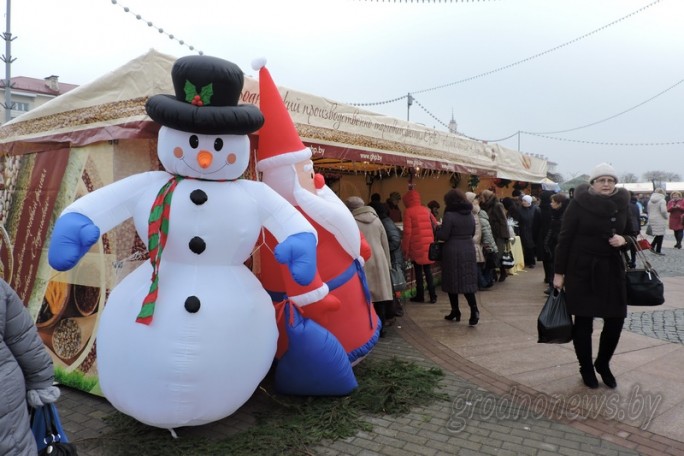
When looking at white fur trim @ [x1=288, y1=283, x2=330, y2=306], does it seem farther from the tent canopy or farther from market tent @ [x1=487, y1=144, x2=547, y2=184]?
market tent @ [x1=487, y1=144, x2=547, y2=184]

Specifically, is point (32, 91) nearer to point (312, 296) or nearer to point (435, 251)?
point (435, 251)

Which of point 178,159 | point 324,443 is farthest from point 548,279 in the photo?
point 178,159

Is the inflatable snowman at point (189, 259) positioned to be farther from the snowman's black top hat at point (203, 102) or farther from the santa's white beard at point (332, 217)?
the santa's white beard at point (332, 217)

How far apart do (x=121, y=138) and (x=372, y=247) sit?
281cm

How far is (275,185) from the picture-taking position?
4066 mm

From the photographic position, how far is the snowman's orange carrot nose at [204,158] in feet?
10.3

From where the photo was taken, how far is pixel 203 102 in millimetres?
3102

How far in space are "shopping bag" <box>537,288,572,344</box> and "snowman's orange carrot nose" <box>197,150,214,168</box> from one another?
113 inches

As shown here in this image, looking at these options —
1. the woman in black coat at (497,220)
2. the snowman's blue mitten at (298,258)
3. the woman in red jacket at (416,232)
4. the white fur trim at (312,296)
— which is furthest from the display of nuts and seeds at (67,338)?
the woman in black coat at (497,220)

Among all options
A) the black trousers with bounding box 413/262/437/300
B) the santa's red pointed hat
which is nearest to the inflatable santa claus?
the santa's red pointed hat

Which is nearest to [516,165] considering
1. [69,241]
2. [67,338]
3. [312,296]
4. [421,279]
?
[421,279]

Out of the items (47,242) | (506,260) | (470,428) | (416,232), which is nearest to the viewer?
(470,428)

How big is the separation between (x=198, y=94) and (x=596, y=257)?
10.8ft

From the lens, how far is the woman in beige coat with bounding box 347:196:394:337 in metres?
5.38
